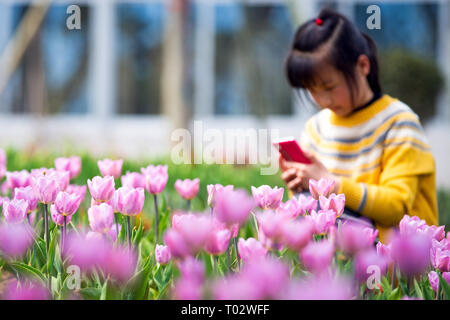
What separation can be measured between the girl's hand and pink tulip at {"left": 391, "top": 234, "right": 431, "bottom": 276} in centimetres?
42

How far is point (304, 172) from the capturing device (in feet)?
3.52

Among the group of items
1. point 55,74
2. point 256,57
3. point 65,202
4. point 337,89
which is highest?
point 256,57

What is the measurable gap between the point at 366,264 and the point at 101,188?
362 mm

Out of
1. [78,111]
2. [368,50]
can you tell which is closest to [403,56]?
[368,50]

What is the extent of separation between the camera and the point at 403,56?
409 cm

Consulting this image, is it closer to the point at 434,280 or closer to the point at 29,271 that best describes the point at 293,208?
the point at 434,280

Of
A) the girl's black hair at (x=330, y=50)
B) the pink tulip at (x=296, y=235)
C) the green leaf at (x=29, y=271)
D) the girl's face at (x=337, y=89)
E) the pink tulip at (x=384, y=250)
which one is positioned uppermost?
the girl's black hair at (x=330, y=50)

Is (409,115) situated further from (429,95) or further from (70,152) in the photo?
(429,95)

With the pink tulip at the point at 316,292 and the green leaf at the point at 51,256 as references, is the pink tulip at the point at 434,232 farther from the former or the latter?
the green leaf at the point at 51,256

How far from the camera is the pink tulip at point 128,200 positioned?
2.34 feet

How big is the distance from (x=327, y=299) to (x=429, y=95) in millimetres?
3936

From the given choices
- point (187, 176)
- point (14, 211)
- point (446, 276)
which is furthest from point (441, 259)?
point (187, 176)


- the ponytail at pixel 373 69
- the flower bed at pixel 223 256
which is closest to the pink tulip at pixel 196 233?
the flower bed at pixel 223 256

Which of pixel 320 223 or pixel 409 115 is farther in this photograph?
pixel 409 115
